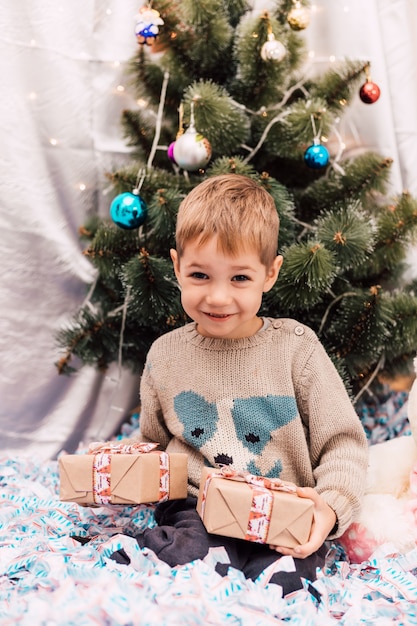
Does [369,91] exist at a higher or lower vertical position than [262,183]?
higher

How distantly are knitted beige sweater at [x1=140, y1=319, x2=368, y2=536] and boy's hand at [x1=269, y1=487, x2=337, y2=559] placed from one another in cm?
7

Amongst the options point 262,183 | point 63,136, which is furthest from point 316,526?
point 63,136

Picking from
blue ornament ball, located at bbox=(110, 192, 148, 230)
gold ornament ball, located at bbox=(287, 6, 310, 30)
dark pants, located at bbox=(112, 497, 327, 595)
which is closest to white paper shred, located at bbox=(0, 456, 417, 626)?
dark pants, located at bbox=(112, 497, 327, 595)

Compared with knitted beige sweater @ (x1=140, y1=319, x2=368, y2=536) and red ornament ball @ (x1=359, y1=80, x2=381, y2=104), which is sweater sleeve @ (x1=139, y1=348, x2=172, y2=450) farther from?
red ornament ball @ (x1=359, y1=80, x2=381, y2=104)

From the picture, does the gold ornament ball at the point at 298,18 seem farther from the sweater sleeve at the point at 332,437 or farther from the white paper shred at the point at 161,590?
the white paper shred at the point at 161,590

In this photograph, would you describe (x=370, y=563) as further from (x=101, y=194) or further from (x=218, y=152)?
(x=101, y=194)

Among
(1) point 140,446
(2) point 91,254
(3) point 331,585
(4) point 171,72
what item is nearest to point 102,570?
(1) point 140,446

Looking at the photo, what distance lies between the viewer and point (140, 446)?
1.07 m

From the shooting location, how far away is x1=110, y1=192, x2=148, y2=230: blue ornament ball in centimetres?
128

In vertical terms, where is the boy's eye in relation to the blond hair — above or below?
below

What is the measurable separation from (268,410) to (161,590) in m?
0.37

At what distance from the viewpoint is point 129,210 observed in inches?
50.4

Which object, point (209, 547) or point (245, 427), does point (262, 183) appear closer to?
point (245, 427)

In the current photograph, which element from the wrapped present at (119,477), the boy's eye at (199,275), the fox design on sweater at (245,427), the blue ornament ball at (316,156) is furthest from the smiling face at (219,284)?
the blue ornament ball at (316,156)
